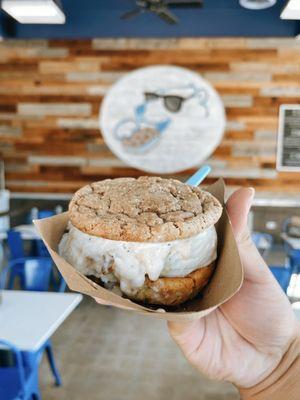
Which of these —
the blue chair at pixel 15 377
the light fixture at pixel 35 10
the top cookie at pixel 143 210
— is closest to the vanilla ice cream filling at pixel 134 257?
the top cookie at pixel 143 210

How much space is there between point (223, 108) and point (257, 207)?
1.68 meters

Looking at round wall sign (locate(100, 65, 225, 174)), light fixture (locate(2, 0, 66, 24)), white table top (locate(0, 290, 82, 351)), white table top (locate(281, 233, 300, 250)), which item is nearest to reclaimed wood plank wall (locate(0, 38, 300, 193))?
round wall sign (locate(100, 65, 225, 174))

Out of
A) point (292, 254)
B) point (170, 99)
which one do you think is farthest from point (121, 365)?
point (170, 99)

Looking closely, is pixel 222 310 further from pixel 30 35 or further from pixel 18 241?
pixel 30 35

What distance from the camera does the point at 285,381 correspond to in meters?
→ 1.56

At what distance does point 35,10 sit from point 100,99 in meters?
2.77

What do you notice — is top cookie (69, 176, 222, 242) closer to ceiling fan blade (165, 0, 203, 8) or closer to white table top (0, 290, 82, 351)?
white table top (0, 290, 82, 351)

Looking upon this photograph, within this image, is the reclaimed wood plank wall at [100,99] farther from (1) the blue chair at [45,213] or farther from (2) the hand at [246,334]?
(2) the hand at [246,334]

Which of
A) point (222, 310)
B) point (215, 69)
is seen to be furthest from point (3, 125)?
point (222, 310)

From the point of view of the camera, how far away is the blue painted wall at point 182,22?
20.0 feet

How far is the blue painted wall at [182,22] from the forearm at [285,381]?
5504 millimetres

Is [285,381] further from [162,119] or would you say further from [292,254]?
[162,119]

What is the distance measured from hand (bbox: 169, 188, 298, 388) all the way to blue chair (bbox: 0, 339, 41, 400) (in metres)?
1.43

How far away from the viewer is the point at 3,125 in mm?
7293
